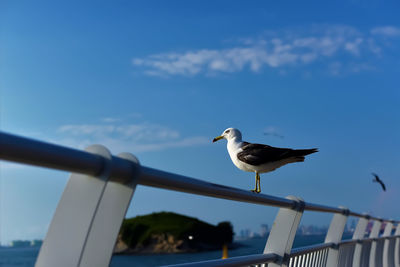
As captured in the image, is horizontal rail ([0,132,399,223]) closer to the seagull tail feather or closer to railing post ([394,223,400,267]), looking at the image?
the seagull tail feather

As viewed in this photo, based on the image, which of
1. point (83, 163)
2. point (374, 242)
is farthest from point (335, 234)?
point (83, 163)

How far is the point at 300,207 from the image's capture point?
3.06 m

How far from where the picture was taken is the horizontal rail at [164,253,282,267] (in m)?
1.89

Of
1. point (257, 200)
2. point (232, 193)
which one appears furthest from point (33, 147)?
point (257, 200)

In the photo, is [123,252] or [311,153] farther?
[123,252]

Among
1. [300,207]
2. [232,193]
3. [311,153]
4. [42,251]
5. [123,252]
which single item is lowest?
[42,251]

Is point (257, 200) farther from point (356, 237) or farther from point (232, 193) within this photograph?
point (356, 237)

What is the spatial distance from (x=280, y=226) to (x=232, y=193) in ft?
3.18

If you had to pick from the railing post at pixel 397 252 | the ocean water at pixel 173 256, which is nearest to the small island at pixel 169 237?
the ocean water at pixel 173 256

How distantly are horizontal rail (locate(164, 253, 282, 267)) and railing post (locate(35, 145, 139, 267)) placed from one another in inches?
20.2

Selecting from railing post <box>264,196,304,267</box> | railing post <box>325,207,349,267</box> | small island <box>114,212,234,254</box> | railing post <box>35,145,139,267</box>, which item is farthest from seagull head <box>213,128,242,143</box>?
small island <box>114,212,234,254</box>

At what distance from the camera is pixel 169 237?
9994 cm

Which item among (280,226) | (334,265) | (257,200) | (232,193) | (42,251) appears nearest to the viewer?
(42,251)

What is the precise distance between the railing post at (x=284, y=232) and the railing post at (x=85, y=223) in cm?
171
